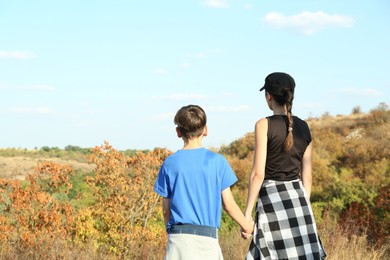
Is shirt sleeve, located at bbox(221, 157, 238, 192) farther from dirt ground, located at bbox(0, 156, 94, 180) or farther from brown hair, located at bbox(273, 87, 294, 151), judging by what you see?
dirt ground, located at bbox(0, 156, 94, 180)

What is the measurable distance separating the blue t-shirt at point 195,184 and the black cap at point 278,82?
84cm

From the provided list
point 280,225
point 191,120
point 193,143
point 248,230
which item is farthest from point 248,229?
point 191,120

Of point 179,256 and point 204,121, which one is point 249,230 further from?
point 204,121

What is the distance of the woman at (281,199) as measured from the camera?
4434 mm

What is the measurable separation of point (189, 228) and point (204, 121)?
2.34 ft

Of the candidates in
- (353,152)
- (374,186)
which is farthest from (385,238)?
(353,152)

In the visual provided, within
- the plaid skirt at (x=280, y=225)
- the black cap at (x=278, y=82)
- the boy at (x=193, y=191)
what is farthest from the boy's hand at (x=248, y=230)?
the black cap at (x=278, y=82)

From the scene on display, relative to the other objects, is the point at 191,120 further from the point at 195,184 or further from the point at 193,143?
the point at 195,184

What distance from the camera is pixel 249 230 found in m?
4.30

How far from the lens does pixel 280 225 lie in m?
4.45

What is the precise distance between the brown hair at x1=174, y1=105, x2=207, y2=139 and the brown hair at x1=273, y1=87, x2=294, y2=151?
0.76 m

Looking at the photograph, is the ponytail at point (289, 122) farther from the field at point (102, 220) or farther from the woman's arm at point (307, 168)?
the field at point (102, 220)

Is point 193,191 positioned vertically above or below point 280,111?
below

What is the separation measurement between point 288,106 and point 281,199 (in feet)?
2.33
